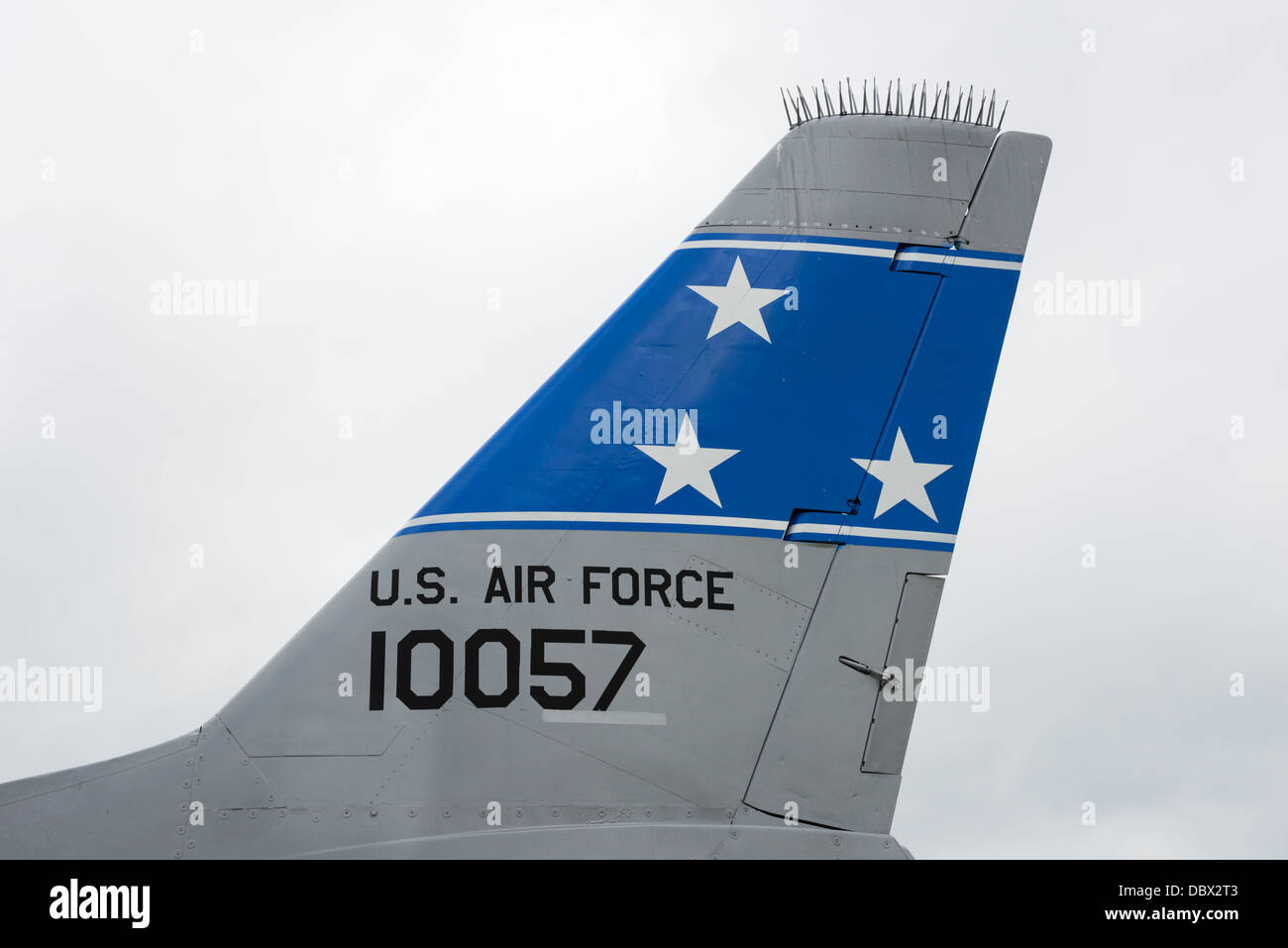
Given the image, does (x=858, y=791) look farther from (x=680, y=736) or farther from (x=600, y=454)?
(x=600, y=454)

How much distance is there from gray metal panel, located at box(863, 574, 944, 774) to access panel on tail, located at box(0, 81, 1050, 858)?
0.02 metres

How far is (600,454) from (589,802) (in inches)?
67.7

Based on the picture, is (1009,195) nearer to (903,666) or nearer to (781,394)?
(781,394)

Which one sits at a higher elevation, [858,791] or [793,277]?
[793,277]

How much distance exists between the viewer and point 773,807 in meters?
6.04

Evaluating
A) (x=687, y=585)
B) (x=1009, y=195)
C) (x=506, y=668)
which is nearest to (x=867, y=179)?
(x=1009, y=195)

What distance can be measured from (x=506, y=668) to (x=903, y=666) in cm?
195

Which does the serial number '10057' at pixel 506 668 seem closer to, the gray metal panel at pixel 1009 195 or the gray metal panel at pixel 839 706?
the gray metal panel at pixel 839 706

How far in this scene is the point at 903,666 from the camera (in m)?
6.38

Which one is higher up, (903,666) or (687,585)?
(687,585)

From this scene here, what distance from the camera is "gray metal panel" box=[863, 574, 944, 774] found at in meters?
6.21
